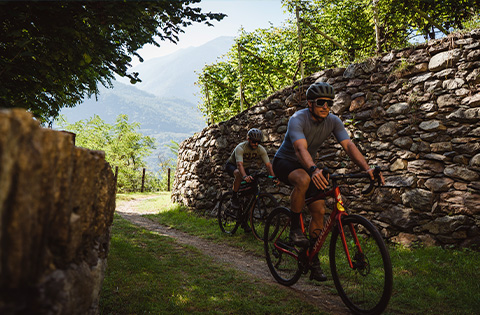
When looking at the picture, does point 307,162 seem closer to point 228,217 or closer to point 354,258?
point 354,258

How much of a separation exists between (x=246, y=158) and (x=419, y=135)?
3331 millimetres

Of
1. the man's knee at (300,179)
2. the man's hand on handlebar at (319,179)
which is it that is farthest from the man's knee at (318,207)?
the man's hand on handlebar at (319,179)

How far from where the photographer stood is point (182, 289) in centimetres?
359

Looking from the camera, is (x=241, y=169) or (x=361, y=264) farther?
(x=241, y=169)

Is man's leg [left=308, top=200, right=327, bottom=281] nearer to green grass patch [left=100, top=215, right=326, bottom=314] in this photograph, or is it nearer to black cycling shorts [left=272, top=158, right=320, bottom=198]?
black cycling shorts [left=272, top=158, right=320, bottom=198]

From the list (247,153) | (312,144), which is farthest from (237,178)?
(312,144)

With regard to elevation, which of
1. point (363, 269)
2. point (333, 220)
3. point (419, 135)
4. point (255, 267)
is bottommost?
point (255, 267)

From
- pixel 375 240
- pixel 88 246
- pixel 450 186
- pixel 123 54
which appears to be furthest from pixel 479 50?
pixel 88 246

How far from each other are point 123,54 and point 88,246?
11.1 feet

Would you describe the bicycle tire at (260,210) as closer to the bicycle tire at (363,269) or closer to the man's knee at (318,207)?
the man's knee at (318,207)

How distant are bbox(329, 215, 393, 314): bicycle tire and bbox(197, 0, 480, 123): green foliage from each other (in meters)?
4.86

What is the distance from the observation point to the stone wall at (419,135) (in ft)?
16.8

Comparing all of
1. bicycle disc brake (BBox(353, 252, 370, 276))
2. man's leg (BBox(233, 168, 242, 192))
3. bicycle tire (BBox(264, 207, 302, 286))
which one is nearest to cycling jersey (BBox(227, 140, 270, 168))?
man's leg (BBox(233, 168, 242, 192))

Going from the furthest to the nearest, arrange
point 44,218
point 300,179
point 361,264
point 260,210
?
1. point 260,210
2. point 300,179
3. point 361,264
4. point 44,218
